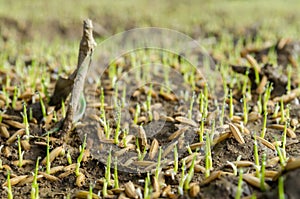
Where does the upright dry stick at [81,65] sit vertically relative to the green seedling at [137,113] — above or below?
above

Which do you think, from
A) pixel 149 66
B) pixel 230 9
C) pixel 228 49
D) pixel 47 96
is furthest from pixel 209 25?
pixel 47 96

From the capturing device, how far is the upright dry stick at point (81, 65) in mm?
2957

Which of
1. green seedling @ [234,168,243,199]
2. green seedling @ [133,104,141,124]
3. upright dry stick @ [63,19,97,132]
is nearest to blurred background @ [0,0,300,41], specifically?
green seedling @ [133,104,141,124]

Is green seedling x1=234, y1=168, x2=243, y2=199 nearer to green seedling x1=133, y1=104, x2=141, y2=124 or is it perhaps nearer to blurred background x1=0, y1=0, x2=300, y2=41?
green seedling x1=133, y1=104, x2=141, y2=124

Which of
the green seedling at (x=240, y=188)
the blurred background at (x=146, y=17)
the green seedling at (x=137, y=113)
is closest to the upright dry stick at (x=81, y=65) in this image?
the green seedling at (x=137, y=113)

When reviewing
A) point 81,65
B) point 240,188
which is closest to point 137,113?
point 81,65

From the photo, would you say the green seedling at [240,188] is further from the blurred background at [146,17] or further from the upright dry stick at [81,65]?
the blurred background at [146,17]

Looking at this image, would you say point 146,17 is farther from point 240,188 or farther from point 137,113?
point 240,188

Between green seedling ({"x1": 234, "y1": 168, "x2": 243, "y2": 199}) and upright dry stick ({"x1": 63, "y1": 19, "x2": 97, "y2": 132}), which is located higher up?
upright dry stick ({"x1": 63, "y1": 19, "x2": 97, "y2": 132})

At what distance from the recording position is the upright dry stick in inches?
116

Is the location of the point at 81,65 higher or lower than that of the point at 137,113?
higher

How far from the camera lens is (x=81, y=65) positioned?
3.02 meters

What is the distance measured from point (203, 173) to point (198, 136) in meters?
0.41

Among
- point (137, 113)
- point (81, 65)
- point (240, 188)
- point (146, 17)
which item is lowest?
point (240, 188)
